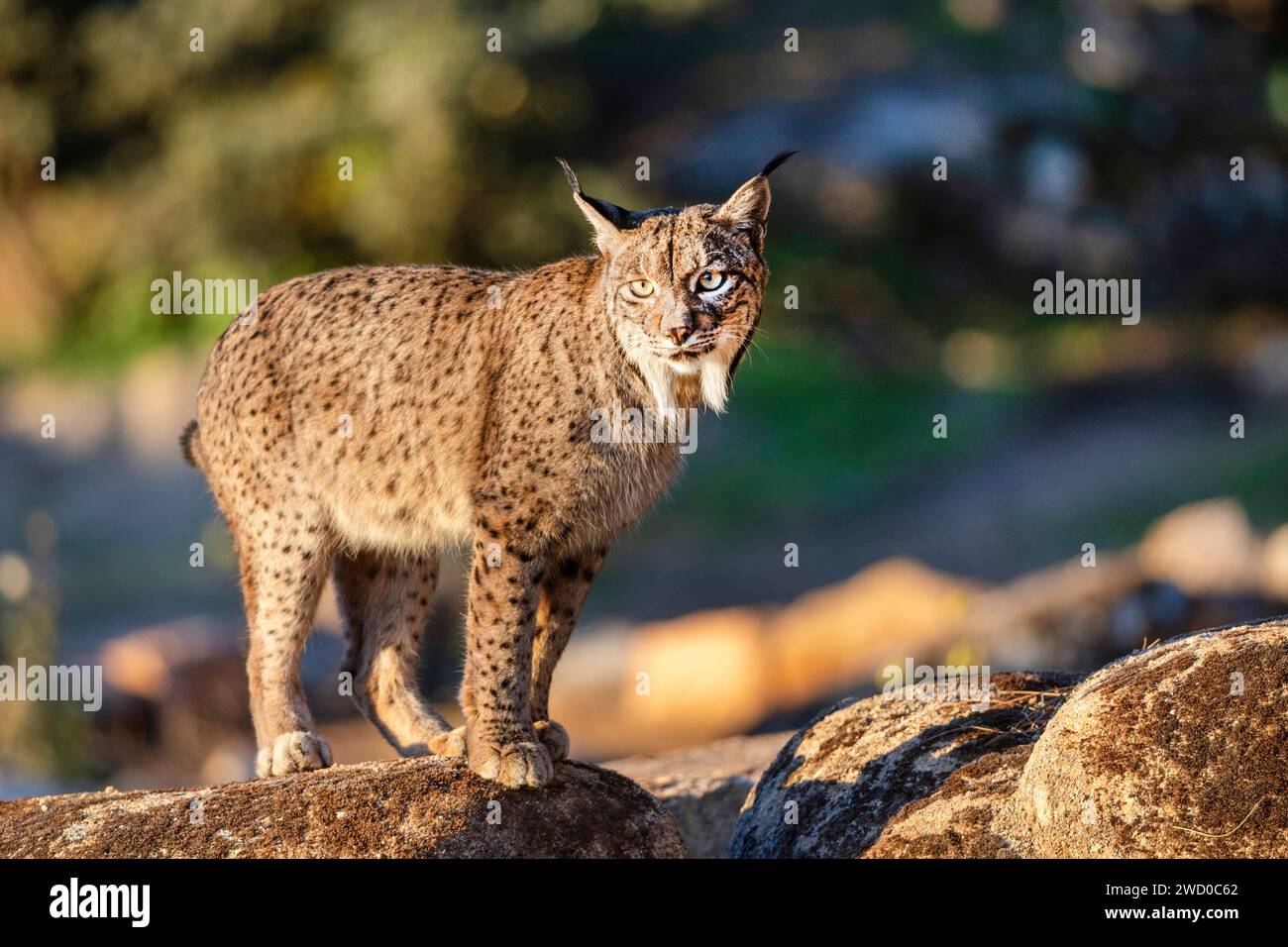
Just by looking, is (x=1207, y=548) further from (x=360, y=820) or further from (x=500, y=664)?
(x=360, y=820)

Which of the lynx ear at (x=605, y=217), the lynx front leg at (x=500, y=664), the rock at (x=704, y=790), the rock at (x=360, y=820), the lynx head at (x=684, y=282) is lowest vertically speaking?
the rock at (x=704, y=790)

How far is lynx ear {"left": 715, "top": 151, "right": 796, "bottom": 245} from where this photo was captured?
7387 mm

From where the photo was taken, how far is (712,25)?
77.2ft

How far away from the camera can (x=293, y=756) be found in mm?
7727

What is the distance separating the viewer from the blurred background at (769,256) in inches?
795

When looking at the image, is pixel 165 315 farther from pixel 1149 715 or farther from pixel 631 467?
pixel 1149 715

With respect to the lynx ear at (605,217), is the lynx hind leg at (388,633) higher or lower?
lower

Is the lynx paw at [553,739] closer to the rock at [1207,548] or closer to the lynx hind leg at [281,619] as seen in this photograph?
the lynx hind leg at [281,619]

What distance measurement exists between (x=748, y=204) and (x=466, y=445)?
1.70 m

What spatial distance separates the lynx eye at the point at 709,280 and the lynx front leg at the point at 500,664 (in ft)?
4.54

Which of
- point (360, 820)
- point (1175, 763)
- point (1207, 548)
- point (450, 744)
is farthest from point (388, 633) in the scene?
point (1207, 548)

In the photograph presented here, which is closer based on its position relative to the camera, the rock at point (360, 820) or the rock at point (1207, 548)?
the rock at point (360, 820)

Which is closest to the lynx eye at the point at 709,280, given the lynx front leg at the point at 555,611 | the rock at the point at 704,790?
the lynx front leg at the point at 555,611

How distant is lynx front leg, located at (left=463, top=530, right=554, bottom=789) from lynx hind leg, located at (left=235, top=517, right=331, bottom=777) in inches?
46.6
